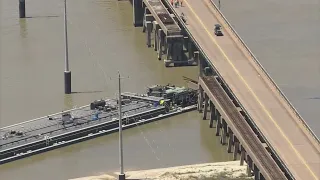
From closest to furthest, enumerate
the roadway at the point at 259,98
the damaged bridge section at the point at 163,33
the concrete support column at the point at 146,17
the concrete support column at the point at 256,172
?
1. the roadway at the point at 259,98
2. the concrete support column at the point at 256,172
3. the damaged bridge section at the point at 163,33
4. the concrete support column at the point at 146,17

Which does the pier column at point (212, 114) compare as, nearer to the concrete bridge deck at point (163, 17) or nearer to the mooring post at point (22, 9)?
the concrete bridge deck at point (163, 17)

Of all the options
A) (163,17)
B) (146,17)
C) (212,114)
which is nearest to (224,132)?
(212,114)

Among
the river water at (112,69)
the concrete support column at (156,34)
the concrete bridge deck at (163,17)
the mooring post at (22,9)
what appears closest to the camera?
the river water at (112,69)

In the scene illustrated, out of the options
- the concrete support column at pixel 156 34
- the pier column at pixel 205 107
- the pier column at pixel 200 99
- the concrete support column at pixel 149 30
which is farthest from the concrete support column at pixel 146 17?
the pier column at pixel 205 107

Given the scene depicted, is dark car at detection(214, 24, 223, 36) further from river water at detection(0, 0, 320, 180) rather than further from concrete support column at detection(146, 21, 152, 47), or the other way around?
concrete support column at detection(146, 21, 152, 47)

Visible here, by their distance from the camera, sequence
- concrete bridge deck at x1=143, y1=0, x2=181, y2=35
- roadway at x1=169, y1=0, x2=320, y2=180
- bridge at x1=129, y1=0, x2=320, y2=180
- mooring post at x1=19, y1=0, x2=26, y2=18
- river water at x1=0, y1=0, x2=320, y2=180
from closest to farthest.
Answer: roadway at x1=169, y1=0, x2=320, y2=180 < bridge at x1=129, y1=0, x2=320, y2=180 < river water at x1=0, y1=0, x2=320, y2=180 < concrete bridge deck at x1=143, y1=0, x2=181, y2=35 < mooring post at x1=19, y1=0, x2=26, y2=18

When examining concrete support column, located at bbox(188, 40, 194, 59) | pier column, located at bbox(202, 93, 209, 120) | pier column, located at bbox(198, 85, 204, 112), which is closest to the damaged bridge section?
concrete support column, located at bbox(188, 40, 194, 59)

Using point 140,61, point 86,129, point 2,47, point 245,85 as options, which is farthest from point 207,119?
point 2,47

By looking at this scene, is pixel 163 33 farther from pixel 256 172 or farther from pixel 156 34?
pixel 256 172
